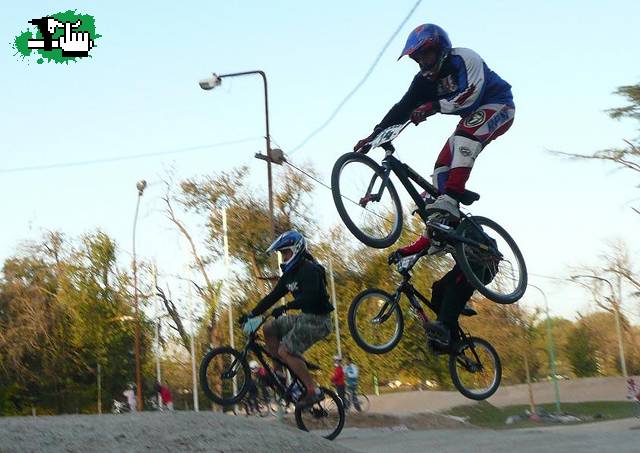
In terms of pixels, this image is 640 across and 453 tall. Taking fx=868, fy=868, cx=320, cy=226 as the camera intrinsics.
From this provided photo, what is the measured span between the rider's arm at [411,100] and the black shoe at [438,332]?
1868 mm

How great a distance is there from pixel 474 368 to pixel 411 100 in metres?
2.84

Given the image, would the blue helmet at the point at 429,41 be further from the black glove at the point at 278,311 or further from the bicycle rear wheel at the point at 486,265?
the black glove at the point at 278,311

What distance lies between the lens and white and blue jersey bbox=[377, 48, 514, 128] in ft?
22.0

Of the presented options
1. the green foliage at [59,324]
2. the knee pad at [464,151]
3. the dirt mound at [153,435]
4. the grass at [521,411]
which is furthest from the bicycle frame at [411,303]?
the green foliage at [59,324]

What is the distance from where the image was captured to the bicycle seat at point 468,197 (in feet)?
23.6

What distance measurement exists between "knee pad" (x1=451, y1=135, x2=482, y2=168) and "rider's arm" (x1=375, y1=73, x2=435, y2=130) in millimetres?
428

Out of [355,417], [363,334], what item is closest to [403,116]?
[363,334]

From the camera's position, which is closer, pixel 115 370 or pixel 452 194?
pixel 452 194

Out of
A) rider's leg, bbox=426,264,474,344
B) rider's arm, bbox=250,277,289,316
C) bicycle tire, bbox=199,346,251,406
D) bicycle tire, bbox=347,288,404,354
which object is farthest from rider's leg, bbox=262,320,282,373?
rider's leg, bbox=426,264,474,344

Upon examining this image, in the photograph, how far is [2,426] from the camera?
920 centimetres

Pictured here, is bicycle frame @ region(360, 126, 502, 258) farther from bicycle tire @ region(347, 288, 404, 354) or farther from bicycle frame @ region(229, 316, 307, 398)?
bicycle frame @ region(229, 316, 307, 398)

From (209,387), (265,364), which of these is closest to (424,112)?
(209,387)

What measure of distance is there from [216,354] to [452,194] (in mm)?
4626

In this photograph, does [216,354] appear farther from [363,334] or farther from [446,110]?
[446,110]
